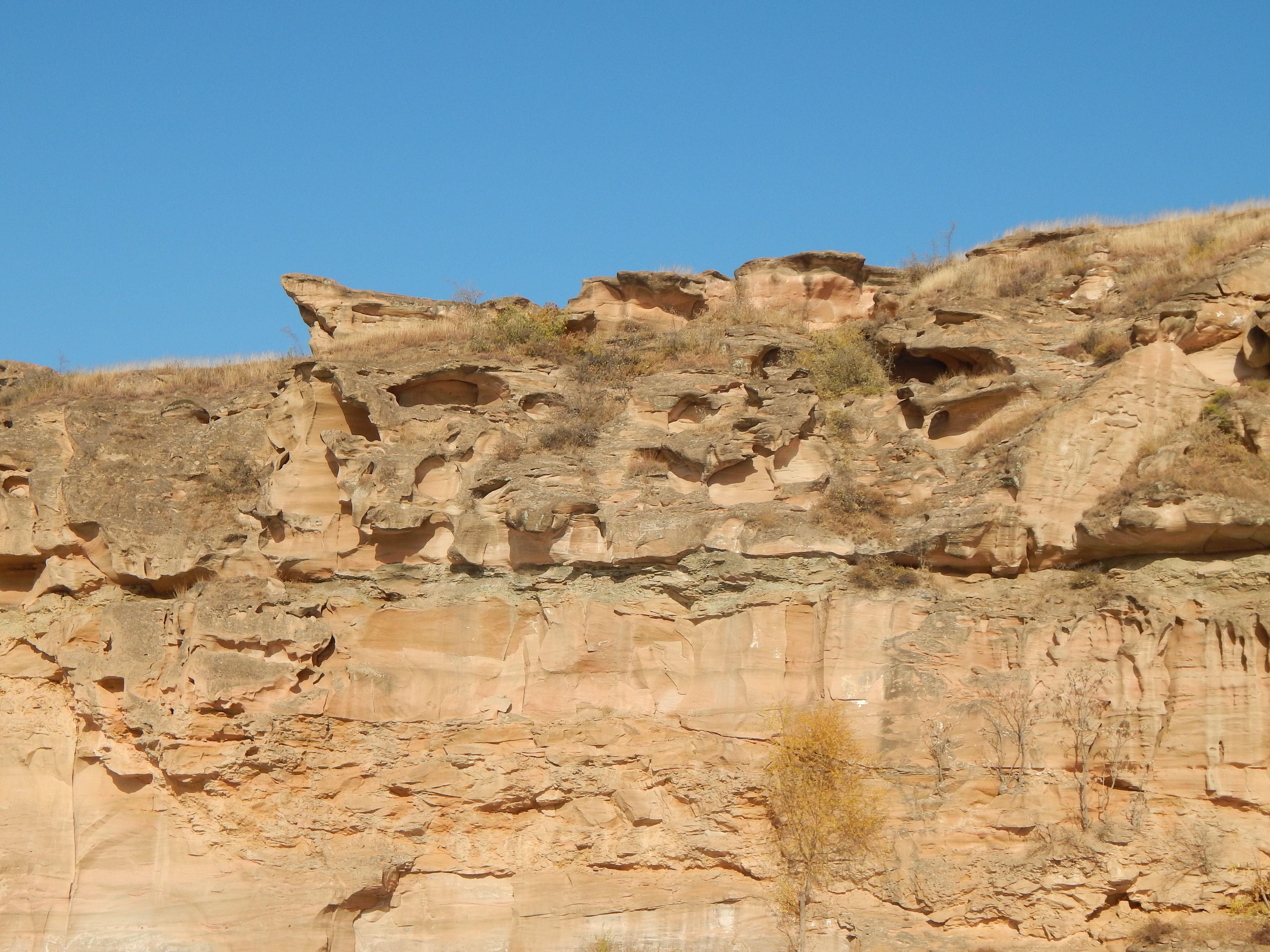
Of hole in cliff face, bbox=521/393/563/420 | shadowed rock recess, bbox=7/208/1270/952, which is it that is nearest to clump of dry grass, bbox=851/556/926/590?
shadowed rock recess, bbox=7/208/1270/952

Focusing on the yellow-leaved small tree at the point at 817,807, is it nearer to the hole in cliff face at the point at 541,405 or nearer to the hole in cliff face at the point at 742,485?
the hole in cliff face at the point at 742,485

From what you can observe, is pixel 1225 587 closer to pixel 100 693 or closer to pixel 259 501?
pixel 259 501

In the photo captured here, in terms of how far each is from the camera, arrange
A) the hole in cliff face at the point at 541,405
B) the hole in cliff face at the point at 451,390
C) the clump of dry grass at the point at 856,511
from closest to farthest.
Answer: the clump of dry grass at the point at 856,511 → the hole in cliff face at the point at 541,405 → the hole in cliff face at the point at 451,390

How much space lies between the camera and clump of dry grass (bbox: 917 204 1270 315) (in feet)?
67.6

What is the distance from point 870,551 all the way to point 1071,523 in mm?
2544

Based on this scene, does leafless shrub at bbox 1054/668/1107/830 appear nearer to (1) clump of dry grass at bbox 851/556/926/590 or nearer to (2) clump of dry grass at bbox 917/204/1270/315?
(1) clump of dry grass at bbox 851/556/926/590

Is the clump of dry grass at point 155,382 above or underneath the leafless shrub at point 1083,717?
above

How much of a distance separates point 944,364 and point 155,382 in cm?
1260

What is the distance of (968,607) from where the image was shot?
1775cm

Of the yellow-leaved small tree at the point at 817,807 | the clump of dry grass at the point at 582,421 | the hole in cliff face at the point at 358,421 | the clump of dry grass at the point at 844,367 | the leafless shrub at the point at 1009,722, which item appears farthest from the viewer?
the clump of dry grass at the point at 844,367

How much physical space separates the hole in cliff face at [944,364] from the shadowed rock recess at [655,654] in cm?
12

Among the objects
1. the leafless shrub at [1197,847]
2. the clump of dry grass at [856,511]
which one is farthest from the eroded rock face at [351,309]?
the leafless shrub at [1197,847]

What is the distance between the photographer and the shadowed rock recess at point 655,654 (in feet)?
54.6

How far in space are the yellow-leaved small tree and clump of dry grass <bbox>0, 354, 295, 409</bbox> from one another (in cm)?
1003
